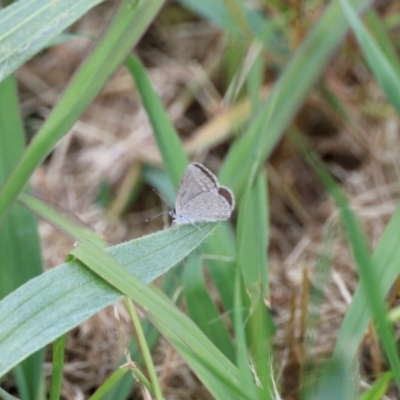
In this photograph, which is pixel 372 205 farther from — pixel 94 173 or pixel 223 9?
pixel 94 173

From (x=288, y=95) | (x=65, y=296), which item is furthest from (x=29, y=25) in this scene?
(x=288, y=95)

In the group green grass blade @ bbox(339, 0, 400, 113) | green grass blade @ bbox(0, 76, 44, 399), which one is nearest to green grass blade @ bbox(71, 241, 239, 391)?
green grass blade @ bbox(0, 76, 44, 399)

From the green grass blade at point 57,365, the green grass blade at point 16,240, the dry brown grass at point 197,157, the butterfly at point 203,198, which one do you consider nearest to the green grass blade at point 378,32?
the dry brown grass at point 197,157

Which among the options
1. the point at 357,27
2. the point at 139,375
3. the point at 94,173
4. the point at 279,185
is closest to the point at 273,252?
the point at 279,185

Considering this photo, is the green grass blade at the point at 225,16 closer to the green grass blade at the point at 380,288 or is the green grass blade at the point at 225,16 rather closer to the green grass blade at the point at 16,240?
the green grass blade at the point at 16,240

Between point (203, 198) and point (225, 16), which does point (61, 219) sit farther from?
point (225, 16)

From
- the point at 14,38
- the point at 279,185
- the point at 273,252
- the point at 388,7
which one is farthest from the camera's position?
the point at 388,7

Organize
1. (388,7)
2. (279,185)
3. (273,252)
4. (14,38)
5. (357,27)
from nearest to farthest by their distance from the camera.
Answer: (14,38) → (357,27) → (273,252) → (279,185) → (388,7)
